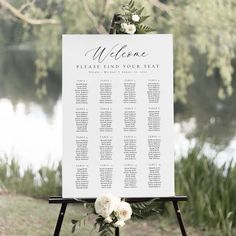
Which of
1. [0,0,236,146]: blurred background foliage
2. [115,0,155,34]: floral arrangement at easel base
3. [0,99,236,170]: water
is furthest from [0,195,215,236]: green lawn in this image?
[115,0,155,34]: floral arrangement at easel base

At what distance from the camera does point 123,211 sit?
2023 millimetres

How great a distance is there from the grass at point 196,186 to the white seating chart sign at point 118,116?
47.5 inches

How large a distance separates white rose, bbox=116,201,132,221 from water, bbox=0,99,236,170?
Answer: 4.68 ft

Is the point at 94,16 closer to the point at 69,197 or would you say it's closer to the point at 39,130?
the point at 39,130

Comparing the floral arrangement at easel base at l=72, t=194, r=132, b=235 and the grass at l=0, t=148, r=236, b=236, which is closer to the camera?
the floral arrangement at easel base at l=72, t=194, r=132, b=235

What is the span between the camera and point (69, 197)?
2.07 metres

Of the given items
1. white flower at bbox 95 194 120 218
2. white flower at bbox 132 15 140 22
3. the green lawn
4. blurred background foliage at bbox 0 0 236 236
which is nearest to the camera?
white flower at bbox 95 194 120 218

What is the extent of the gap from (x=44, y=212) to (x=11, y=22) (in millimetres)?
1154

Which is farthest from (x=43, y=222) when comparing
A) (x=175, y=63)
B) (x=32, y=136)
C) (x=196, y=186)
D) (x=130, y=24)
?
(x=130, y=24)

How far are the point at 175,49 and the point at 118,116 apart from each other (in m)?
1.48

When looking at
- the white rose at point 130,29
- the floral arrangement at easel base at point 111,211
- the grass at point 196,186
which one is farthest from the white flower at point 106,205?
the grass at point 196,186

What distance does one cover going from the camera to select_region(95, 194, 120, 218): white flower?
2.00 metres

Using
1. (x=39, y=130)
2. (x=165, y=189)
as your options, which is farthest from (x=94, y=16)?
(x=165, y=189)

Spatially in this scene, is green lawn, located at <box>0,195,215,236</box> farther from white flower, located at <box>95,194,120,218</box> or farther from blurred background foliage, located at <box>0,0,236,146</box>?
white flower, located at <box>95,194,120,218</box>
